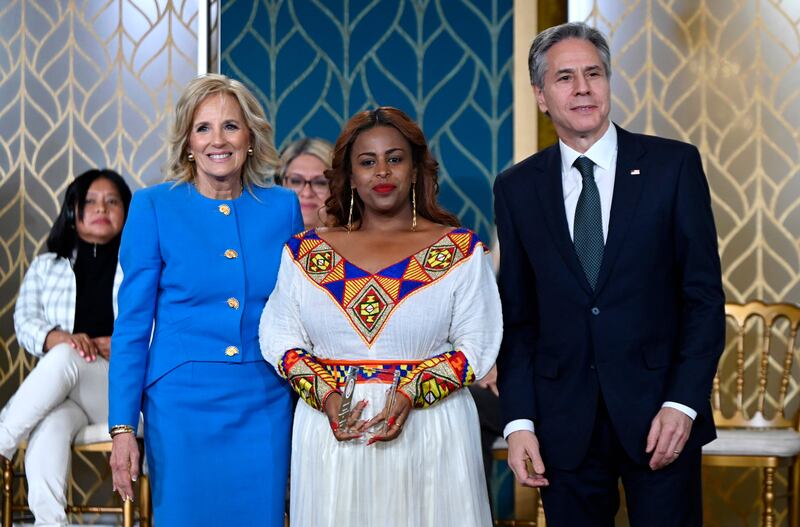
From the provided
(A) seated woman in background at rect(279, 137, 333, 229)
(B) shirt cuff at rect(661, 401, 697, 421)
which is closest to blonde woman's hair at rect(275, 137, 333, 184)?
(A) seated woman in background at rect(279, 137, 333, 229)

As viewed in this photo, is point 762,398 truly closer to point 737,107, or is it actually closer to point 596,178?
point 737,107

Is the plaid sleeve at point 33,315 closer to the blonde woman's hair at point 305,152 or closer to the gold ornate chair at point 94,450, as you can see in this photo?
the gold ornate chair at point 94,450

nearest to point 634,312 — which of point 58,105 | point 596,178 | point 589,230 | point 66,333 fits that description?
point 589,230

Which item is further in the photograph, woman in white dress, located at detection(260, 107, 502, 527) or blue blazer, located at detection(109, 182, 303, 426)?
blue blazer, located at detection(109, 182, 303, 426)

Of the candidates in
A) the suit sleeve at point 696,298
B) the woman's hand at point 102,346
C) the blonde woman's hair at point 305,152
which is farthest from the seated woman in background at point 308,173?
the suit sleeve at point 696,298

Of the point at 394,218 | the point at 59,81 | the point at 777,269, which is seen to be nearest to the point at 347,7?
the point at 59,81

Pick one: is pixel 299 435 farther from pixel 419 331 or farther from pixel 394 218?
pixel 394 218

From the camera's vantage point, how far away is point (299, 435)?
2.52m

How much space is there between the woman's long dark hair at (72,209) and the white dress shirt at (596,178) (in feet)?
8.88

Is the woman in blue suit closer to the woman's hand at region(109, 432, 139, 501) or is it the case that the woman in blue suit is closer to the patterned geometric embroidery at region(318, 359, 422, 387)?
the woman's hand at region(109, 432, 139, 501)

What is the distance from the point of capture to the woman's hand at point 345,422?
7.81 feet

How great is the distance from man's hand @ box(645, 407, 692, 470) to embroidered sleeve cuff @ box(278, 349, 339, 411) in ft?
2.31

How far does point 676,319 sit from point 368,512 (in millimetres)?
810

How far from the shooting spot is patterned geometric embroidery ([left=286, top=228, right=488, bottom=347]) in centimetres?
249
